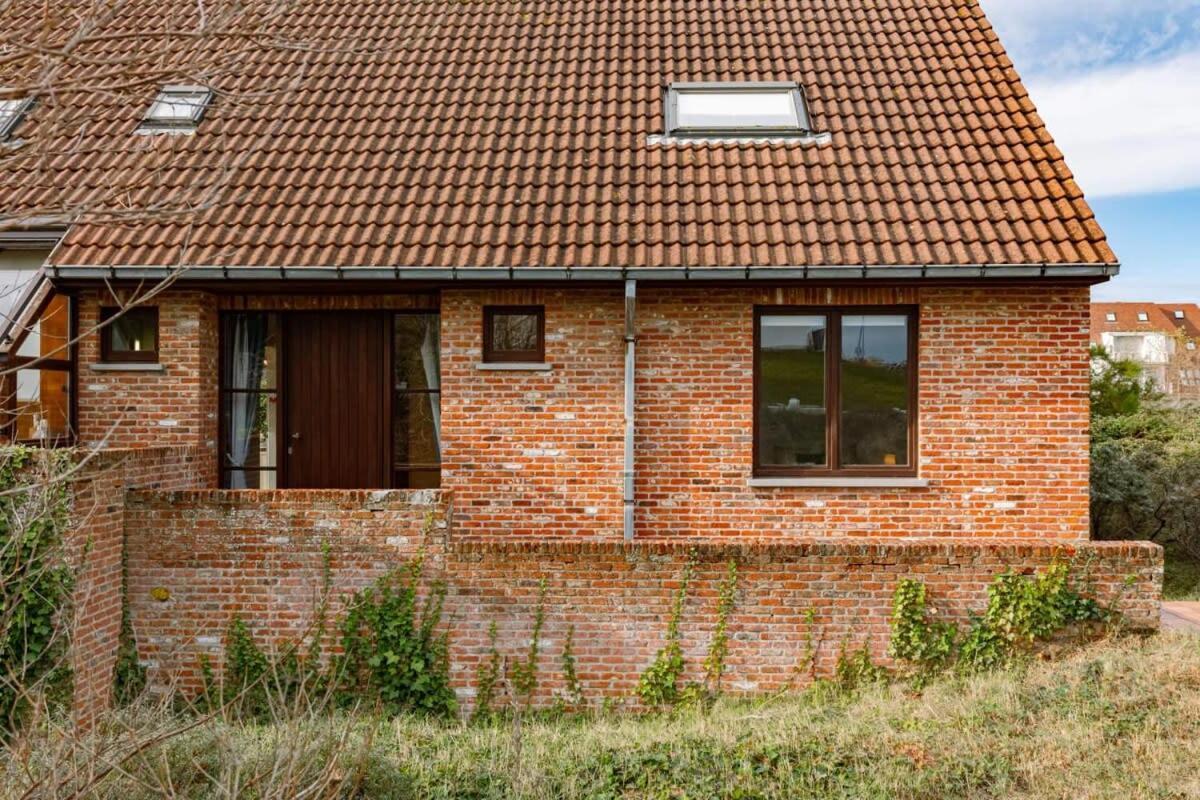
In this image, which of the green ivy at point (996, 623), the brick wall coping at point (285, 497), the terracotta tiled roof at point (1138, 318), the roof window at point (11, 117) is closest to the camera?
the green ivy at point (996, 623)

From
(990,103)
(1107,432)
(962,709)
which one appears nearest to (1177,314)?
(1107,432)

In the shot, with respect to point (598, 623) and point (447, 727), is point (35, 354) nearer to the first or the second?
point (447, 727)

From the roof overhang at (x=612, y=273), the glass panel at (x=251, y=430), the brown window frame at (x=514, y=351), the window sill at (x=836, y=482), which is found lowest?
the window sill at (x=836, y=482)

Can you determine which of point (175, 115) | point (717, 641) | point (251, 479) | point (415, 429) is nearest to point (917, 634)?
point (717, 641)

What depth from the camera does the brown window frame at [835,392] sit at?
831 centimetres

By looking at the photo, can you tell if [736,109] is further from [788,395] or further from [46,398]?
[46,398]

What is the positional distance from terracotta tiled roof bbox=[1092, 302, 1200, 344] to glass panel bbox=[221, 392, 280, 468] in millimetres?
68377

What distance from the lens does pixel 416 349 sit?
9.13m

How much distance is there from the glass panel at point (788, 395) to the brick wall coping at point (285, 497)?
10.6 ft

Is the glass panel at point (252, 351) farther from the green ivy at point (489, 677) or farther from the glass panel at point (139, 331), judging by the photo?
the green ivy at point (489, 677)

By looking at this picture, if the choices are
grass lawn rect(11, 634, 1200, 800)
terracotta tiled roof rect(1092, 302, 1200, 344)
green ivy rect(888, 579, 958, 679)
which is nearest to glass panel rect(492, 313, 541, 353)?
grass lawn rect(11, 634, 1200, 800)

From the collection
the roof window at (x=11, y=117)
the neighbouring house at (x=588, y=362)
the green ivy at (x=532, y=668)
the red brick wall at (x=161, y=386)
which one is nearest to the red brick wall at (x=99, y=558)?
the neighbouring house at (x=588, y=362)

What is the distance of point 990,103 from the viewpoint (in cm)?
962

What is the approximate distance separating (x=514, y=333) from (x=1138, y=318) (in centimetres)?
7235
